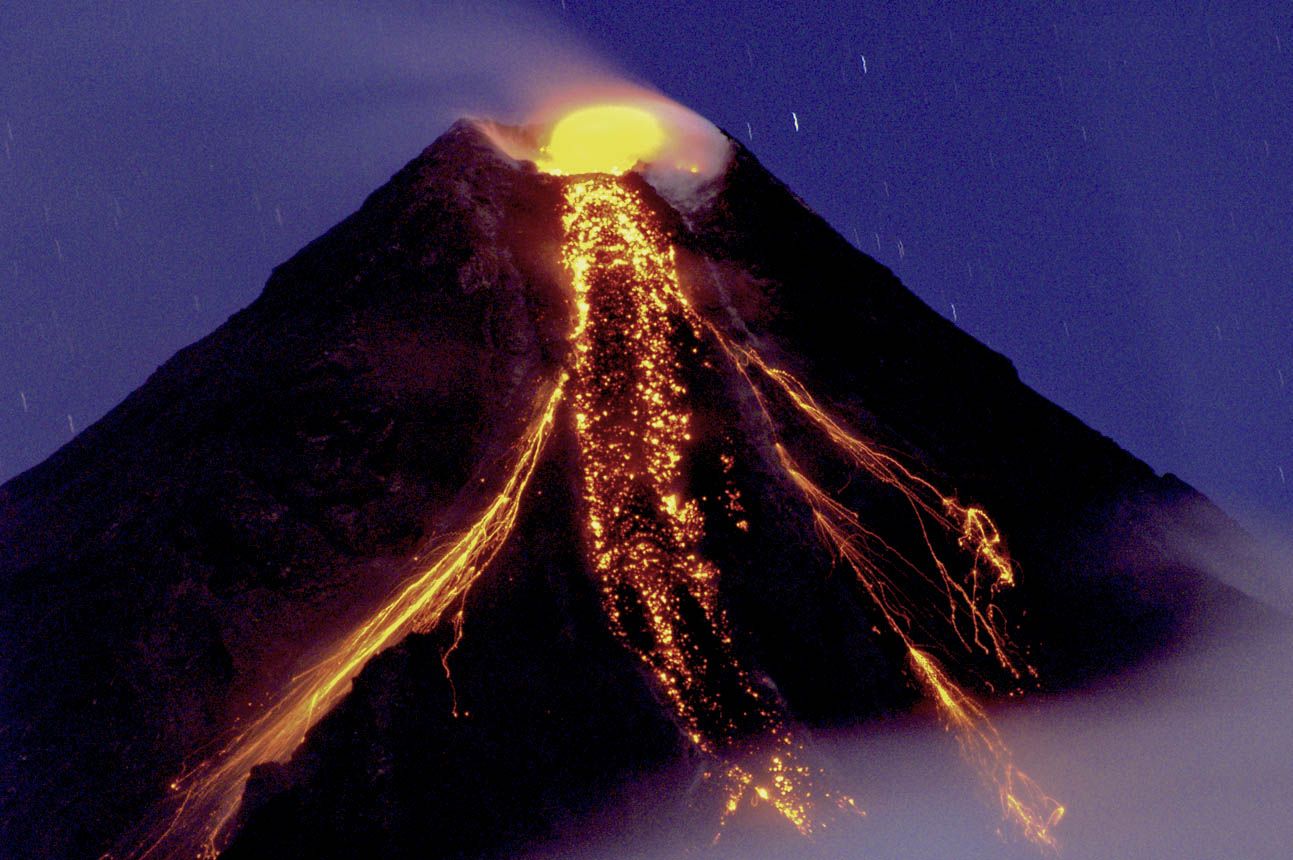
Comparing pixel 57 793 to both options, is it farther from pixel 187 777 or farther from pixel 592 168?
pixel 592 168

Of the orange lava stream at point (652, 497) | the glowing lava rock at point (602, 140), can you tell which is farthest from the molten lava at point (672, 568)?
the glowing lava rock at point (602, 140)

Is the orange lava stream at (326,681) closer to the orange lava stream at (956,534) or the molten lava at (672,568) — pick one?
the molten lava at (672,568)

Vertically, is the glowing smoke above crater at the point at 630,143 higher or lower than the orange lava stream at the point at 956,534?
higher

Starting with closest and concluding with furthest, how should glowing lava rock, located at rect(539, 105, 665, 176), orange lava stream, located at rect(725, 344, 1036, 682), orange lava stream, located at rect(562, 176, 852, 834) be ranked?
orange lava stream, located at rect(562, 176, 852, 834)
orange lava stream, located at rect(725, 344, 1036, 682)
glowing lava rock, located at rect(539, 105, 665, 176)

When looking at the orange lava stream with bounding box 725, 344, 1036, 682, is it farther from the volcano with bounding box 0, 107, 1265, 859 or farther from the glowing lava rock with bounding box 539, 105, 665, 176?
the glowing lava rock with bounding box 539, 105, 665, 176

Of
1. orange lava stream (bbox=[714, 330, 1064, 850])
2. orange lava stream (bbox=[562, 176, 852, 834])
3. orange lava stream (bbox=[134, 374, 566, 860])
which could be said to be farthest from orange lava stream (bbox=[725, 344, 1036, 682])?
orange lava stream (bbox=[134, 374, 566, 860])

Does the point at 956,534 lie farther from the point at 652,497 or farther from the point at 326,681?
the point at 326,681
